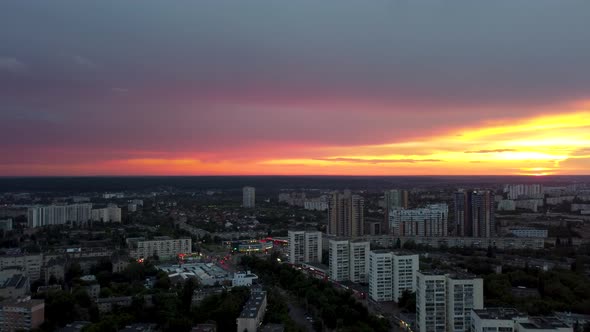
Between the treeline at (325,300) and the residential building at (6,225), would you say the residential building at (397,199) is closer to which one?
the treeline at (325,300)

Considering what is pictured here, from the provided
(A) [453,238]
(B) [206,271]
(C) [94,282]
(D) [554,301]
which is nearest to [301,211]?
(A) [453,238]

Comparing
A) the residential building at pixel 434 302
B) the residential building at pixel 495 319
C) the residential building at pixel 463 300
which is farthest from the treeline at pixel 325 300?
the residential building at pixel 495 319

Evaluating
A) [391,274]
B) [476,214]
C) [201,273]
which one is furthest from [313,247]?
[476,214]

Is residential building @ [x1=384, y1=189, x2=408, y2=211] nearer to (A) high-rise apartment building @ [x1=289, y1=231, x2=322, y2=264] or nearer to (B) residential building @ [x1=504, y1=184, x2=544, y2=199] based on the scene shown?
(A) high-rise apartment building @ [x1=289, y1=231, x2=322, y2=264]

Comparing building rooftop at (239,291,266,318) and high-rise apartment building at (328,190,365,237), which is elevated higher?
high-rise apartment building at (328,190,365,237)

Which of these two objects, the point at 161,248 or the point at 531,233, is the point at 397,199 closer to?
the point at 531,233

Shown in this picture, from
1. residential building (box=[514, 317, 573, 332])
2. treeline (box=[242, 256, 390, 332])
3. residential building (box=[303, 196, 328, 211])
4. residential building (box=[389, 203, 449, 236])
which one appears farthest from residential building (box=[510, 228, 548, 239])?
residential building (box=[514, 317, 573, 332])
